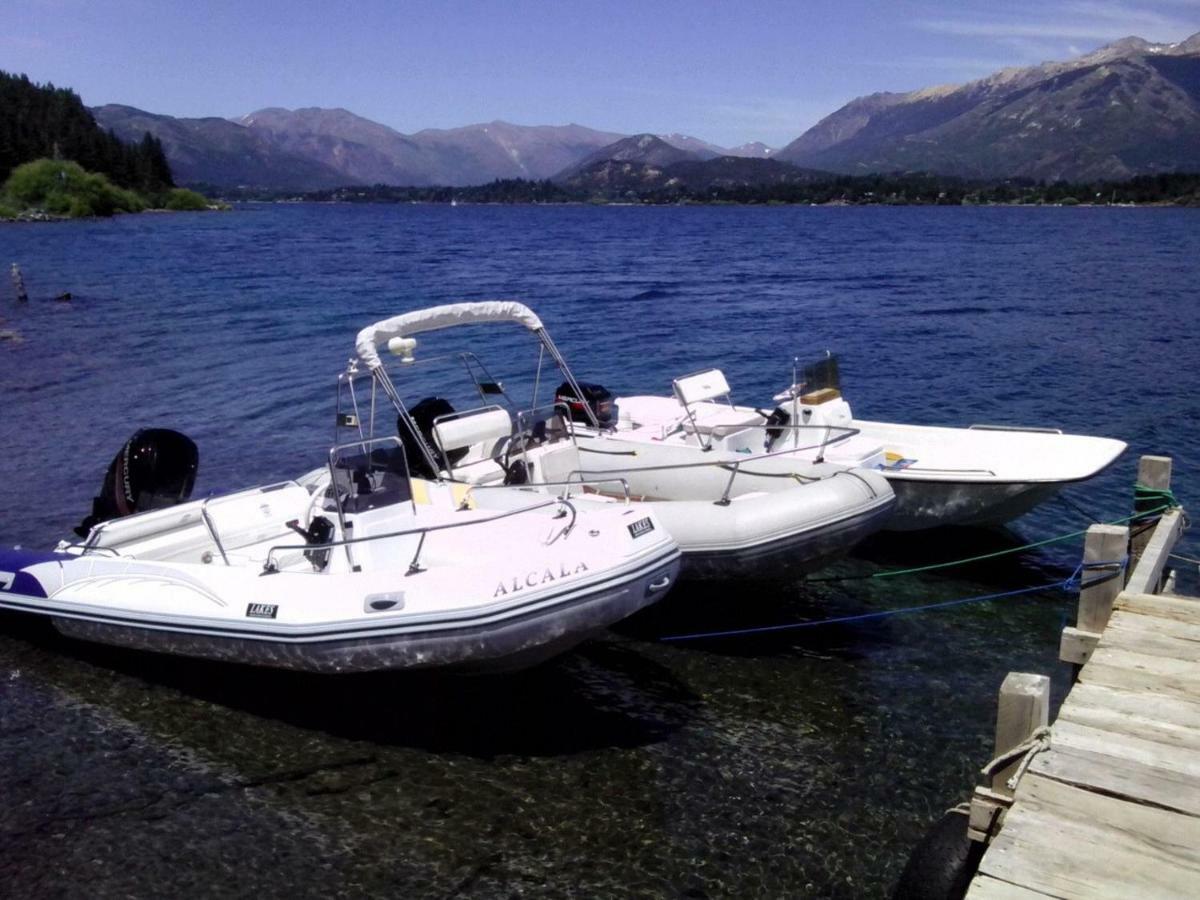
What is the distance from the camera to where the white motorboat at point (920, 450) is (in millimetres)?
11281

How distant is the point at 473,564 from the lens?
8016 mm

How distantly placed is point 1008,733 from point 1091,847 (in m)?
0.71

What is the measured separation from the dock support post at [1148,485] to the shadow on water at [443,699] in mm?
3884

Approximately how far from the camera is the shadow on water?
836 centimetres

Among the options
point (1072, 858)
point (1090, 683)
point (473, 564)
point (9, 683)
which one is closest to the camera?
point (1072, 858)

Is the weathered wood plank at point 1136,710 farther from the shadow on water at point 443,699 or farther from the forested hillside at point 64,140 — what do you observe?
the forested hillside at point 64,140

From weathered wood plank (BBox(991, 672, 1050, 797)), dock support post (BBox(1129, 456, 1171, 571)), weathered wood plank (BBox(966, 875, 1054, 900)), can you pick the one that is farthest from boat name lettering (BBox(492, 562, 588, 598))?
dock support post (BBox(1129, 456, 1171, 571))

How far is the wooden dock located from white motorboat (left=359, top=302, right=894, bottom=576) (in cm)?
336

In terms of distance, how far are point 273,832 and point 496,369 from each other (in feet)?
59.6

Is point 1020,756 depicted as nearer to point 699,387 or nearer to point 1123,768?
point 1123,768

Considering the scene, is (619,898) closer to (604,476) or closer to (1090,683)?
(1090,683)

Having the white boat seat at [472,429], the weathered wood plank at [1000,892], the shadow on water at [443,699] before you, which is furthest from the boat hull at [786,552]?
the weathered wood plank at [1000,892]

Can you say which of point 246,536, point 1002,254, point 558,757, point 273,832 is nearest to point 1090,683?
point 558,757

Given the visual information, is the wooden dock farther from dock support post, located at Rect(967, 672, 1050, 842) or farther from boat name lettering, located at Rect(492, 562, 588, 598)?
boat name lettering, located at Rect(492, 562, 588, 598)
